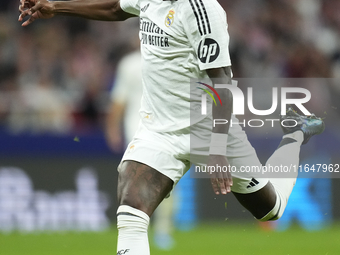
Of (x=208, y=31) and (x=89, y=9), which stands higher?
(x=89, y=9)

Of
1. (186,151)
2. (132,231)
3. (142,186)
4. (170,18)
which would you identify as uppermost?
(170,18)

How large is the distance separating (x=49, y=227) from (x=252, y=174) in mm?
4281

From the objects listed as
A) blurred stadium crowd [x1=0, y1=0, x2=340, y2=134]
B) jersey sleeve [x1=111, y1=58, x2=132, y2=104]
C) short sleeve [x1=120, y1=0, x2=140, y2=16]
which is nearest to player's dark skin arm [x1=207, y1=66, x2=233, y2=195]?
short sleeve [x1=120, y1=0, x2=140, y2=16]

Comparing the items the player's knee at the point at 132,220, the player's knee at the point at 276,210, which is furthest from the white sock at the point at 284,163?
the player's knee at the point at 132,220

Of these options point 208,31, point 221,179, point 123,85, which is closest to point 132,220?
point 221,179

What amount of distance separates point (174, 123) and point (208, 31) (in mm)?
671

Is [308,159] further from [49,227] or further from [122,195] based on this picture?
[122,195]

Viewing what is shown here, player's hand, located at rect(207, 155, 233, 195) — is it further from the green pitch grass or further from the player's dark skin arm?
the green pitch grass

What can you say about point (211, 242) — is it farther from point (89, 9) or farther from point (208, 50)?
point (208, 50)

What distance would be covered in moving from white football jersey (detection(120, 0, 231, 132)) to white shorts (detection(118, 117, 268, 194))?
77 mm

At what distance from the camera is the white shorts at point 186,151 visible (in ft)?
13.2

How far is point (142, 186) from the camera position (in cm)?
388

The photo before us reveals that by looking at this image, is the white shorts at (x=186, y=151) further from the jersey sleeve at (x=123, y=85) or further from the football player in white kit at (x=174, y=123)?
the jersey sleeve at (x=123, y=85)

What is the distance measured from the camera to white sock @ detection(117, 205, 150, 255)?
147 inches
